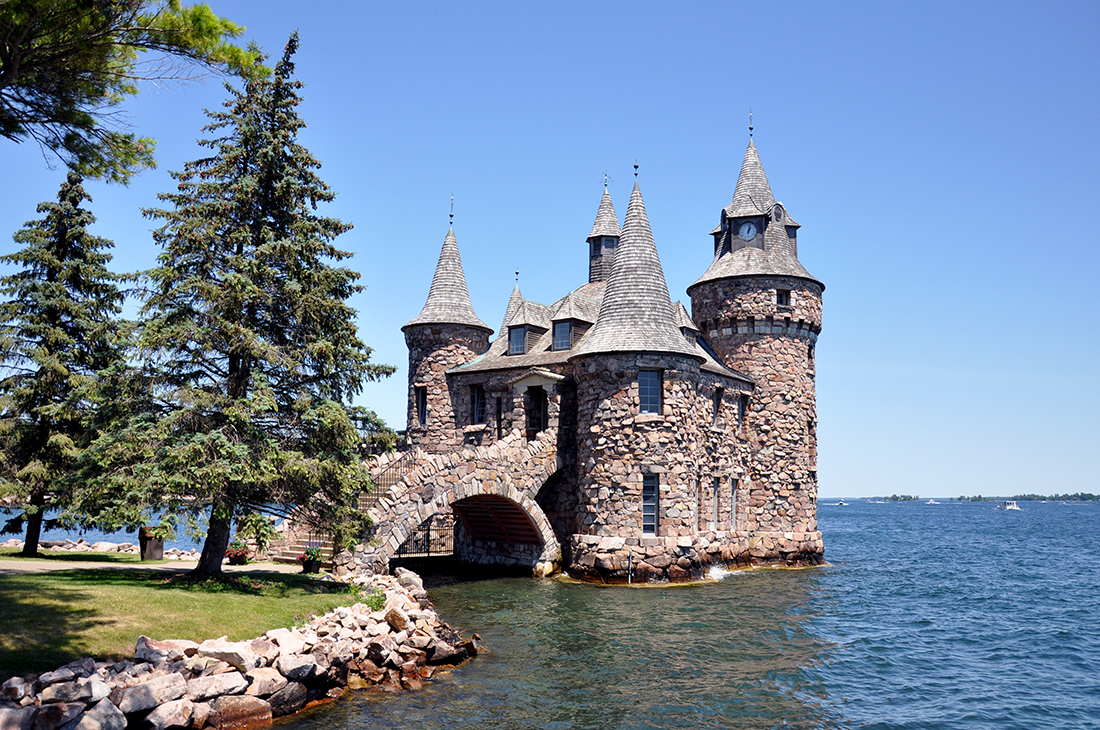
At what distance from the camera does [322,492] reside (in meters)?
19.4

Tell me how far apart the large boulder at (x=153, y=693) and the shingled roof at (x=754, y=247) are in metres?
29.4

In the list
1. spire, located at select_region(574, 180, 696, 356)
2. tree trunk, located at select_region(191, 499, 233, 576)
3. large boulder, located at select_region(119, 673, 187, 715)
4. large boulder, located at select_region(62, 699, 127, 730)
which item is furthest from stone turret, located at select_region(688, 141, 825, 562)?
large boulder, located at select_region(62, 699, 127, 730)

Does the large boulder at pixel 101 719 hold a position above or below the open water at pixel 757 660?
above

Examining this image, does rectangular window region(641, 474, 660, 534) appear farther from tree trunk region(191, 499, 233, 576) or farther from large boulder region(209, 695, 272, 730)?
large boulder region(209, 695, 272, 730)

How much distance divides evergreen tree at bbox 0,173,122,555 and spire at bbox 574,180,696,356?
16294mm

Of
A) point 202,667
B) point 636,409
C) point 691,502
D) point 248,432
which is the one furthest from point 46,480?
point 691,502

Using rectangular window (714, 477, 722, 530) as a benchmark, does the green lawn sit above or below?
below

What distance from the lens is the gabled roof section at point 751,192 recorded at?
A: 123 ft

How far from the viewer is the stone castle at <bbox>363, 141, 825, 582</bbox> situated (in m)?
28.2

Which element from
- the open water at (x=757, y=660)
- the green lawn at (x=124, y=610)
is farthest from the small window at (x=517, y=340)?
the green lawn at (x=124, y=610)

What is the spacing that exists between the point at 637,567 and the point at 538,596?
14.0ft

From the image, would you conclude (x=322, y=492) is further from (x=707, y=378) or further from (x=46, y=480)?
(x=707, y=378)

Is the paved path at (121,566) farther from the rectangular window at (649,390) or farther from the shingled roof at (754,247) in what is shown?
the shingled roof at (754,247)

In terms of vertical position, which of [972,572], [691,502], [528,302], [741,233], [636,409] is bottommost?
[972,572]
